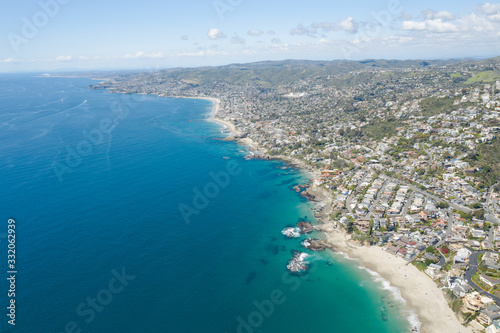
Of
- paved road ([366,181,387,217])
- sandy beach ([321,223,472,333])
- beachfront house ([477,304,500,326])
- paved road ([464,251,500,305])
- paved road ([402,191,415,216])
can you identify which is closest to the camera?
beachfront house ([477,304,500,326])

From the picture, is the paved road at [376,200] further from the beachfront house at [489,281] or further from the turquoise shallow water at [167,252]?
the beachfront house at [489,281]

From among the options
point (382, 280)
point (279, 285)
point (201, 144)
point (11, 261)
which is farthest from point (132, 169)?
point (382, 280)

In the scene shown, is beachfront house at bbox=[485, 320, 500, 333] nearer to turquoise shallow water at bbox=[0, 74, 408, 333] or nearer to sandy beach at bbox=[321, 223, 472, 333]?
sandy beach at bbox=[321, 223, 472, 333]

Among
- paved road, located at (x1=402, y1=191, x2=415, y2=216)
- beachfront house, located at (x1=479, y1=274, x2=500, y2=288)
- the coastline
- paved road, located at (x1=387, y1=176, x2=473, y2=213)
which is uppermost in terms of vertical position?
beachfront house, located at (x1=479, y1=274, x2=500, y2=288)

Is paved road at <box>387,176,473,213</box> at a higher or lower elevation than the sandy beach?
higher

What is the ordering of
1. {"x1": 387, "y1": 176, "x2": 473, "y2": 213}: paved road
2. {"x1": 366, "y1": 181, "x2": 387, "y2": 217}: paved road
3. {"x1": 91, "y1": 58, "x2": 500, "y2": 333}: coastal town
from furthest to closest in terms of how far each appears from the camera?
1. {"x1": 366, "y1": 181, "x2": 387, "y2": 217}: paved road
2. {"x1": 387, "y1": 176, "x2": 473, "y2": 213}: paved road
3. {"x1": 91, "y1": 58, "x2": 500, "y2": 333}: coastal town

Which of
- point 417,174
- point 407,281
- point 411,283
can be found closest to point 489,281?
point 411,283

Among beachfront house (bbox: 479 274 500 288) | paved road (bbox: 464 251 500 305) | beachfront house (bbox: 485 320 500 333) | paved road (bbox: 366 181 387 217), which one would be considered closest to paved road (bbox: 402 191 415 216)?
paved road (bbox: 366 181 387 217)

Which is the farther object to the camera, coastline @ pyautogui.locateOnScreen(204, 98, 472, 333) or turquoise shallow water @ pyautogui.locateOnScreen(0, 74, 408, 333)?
turquoise shallow water @ pyautogui.locateOnScreen(0, 74, 408, 333)
